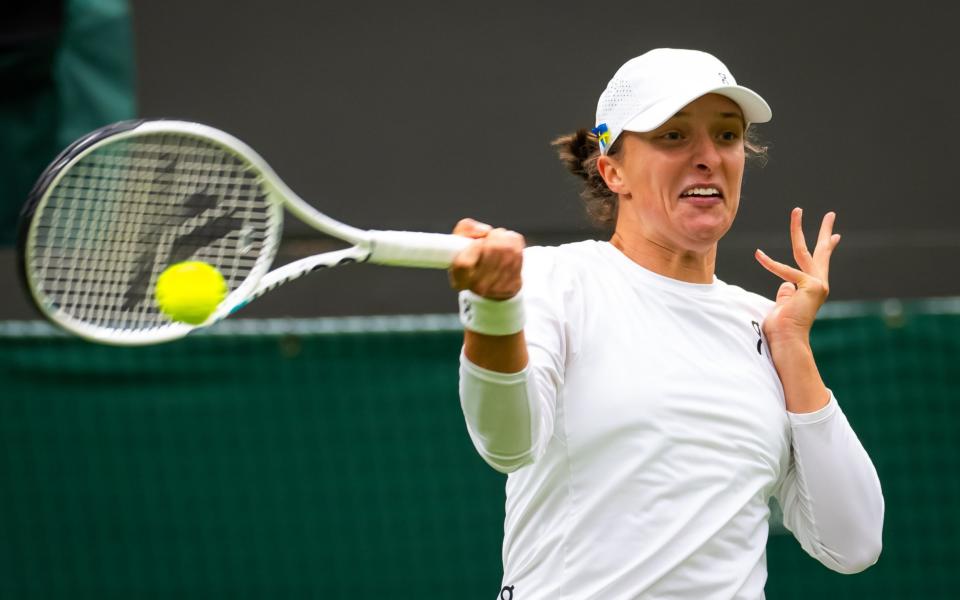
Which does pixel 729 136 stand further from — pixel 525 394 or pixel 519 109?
pixel 519 109

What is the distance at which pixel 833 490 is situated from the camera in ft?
7.88

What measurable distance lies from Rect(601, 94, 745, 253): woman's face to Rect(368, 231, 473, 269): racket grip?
480mm

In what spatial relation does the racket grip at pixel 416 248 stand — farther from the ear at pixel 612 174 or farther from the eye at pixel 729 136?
the eye at pixel 729 136

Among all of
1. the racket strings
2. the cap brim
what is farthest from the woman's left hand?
the racket strings

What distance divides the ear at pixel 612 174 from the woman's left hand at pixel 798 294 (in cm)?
28

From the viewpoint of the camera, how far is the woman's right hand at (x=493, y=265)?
2.01 metres

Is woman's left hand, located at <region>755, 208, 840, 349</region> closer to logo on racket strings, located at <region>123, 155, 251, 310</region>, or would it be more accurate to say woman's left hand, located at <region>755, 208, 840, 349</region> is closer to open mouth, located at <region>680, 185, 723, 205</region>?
open mouth, located at <region>680, 185, 723, 205</region>

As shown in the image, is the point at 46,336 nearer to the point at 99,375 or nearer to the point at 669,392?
the point at 99,375

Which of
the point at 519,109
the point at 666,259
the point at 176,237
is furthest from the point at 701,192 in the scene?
the point at 519,109

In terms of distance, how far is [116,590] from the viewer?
473 cm

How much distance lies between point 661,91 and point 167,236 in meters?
0.89

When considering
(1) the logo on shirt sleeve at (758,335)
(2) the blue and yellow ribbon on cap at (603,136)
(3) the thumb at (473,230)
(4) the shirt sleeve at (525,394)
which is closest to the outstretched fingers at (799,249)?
(1) the logo on shirt sleeve at (758,335)

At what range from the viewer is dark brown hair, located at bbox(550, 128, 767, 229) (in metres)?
2.65

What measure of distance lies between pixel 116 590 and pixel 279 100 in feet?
6.19
